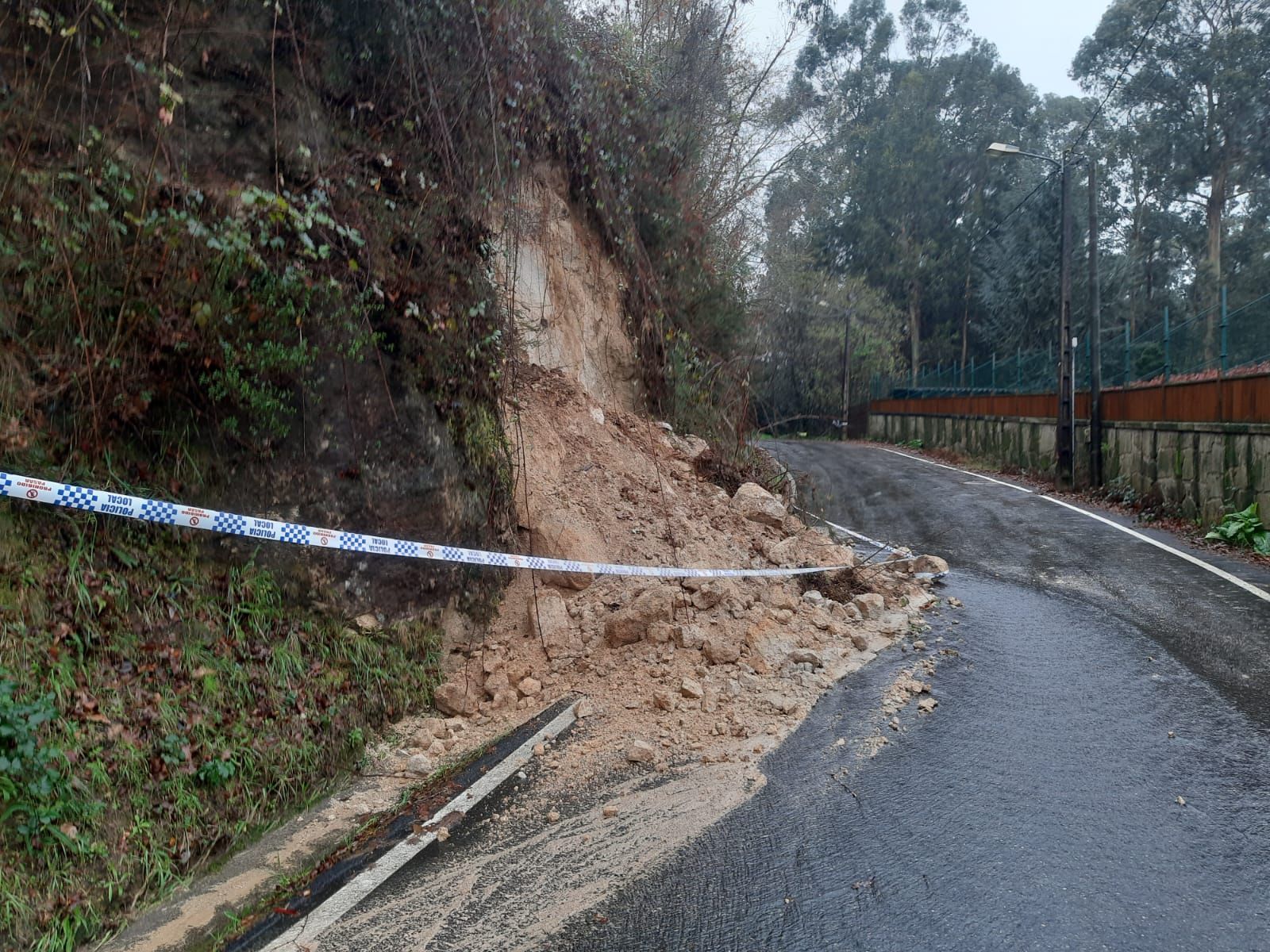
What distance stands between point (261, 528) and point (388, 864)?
2089mm

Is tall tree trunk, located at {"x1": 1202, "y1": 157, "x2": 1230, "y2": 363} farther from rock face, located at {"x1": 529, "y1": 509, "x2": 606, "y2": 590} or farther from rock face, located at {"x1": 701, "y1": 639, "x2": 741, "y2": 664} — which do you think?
rock face, located at {"x1": 701, "y1": 639, "x2": 741, "y2": 664}

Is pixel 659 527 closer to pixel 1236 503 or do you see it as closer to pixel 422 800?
pixel 422 800

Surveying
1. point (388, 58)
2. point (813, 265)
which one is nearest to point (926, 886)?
point (388, 58)

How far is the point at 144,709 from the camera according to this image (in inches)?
165

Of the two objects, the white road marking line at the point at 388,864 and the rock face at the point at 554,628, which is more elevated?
the rock face at the point at 554,628

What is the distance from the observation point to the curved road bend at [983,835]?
3.48m

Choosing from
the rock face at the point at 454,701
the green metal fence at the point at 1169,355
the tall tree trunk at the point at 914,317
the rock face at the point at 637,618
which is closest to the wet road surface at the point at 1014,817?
the rock face at the point at 637,618

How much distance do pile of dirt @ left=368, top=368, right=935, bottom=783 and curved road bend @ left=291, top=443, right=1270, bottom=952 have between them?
457 millimetres

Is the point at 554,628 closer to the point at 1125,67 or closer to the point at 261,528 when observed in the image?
the point at 261,528

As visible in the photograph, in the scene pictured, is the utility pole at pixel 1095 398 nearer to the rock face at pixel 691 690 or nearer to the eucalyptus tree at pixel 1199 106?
the rock face at pixel 691 690

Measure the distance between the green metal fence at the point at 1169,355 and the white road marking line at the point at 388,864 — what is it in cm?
1461

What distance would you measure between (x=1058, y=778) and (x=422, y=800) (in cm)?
325

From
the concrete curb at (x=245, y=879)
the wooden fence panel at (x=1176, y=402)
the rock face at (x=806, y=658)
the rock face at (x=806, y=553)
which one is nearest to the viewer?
the concrete curb at (x=245, y=879)

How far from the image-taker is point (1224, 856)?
4.02m
